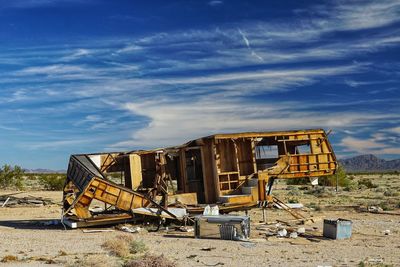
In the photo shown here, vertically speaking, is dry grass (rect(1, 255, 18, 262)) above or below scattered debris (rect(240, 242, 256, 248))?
above

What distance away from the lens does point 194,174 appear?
78.6 feet

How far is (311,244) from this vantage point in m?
17.1

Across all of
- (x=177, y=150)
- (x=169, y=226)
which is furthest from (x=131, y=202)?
(x=177, y=150)

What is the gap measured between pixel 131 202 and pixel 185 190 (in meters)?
3.23

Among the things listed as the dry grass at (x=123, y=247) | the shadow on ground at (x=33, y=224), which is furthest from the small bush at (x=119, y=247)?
the shadow on ground at (x=33, y=224)

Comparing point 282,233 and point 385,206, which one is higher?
point 282,233

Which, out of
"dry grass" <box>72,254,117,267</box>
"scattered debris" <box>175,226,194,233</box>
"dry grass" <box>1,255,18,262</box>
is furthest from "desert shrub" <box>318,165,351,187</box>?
"dry grass" <box>1,255,18,262</box>

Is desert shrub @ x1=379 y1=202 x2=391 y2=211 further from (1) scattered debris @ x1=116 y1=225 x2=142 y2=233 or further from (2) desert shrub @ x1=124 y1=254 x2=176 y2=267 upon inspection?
(2) desert shrub @ x1=124 y1=254 x2=176 y2=267

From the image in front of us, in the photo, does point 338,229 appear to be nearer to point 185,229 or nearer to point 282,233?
point 282,233

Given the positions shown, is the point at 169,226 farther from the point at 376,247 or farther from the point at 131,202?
the point at 376,247

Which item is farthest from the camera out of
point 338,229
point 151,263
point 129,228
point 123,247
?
point 129,228

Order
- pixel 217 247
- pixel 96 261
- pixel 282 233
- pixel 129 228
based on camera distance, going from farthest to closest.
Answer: pixel 129 228, pixel 282 233, pixel 217 247, pixel 96 261

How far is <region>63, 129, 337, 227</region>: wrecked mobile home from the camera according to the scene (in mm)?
21203

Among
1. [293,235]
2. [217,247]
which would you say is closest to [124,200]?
[217,247]
